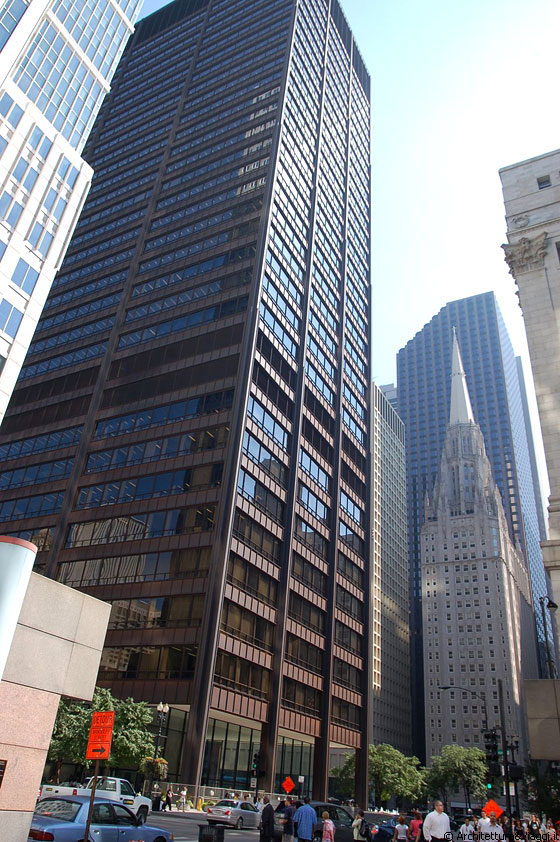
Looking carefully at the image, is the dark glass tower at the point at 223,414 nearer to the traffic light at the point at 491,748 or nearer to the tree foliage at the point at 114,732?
the tree foliage at the point at 114,732

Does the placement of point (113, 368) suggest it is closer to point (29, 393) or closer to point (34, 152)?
point (29, 393)

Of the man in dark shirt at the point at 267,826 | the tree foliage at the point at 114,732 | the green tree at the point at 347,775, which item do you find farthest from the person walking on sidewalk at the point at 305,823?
the green tree at the point at 347,775

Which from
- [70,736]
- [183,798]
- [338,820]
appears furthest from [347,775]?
[338,820]

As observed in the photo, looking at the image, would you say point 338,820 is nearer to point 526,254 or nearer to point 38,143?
point 526,254

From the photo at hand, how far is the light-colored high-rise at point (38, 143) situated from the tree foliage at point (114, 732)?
18016 millimetres

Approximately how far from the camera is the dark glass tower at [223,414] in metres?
48.5

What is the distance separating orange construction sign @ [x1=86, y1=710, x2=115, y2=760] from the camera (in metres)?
12.8

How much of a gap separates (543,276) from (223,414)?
29.0 metres

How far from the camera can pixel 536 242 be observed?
32.8 m

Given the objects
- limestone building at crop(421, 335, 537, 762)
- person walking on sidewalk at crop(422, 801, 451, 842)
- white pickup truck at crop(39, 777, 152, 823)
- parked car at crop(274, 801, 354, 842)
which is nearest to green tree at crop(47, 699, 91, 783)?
white pickup truck at crop(39, 777, 152, 823)

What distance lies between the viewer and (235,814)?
106 ft

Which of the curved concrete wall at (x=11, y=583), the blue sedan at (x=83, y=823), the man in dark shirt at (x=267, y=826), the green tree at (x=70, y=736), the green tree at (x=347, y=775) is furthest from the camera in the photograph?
the green tree at (x=347, y=775)

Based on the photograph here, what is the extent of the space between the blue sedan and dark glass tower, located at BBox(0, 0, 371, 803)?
29.2 metres

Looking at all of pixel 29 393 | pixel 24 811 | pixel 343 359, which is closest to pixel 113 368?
pixel 29 393
